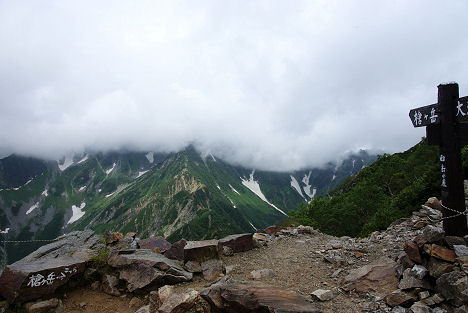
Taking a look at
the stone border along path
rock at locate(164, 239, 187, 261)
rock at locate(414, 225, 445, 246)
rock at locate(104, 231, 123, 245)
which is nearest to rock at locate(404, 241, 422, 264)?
the stone border along path

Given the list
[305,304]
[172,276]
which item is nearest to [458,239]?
[305,304]

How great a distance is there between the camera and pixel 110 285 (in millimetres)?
11633

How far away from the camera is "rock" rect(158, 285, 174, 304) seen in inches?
397

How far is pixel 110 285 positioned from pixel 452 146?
1524 centimetres

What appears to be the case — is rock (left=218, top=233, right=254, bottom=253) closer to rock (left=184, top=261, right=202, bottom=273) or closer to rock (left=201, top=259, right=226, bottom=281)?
rock (left=201, top=259, right=226, bottom=281)

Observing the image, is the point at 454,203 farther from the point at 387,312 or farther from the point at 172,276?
the point at 172,276

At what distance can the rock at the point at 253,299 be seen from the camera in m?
7.98

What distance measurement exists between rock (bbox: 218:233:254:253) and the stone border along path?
0.20 feet

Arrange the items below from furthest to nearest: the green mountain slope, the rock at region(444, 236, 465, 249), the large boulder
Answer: the green mountain slope
the large boulder
the rock at region(444, 236, 465, 249)

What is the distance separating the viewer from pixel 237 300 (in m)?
8.33

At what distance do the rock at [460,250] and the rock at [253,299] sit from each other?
4726mm

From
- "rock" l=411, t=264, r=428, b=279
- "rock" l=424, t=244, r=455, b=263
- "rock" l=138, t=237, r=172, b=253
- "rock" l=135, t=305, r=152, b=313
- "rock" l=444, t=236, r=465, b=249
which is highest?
"rock" l=444, t=236, r=465, b=249

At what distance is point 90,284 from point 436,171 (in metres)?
25.9

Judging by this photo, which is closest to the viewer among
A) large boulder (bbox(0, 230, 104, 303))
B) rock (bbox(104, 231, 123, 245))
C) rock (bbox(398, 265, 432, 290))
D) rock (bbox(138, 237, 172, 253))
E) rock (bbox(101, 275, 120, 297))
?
rock (bbox(398, 265, 432, 290))
